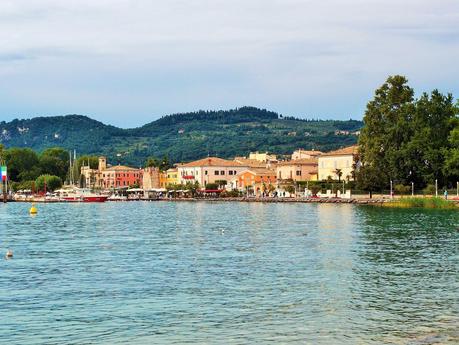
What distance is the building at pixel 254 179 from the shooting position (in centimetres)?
15600

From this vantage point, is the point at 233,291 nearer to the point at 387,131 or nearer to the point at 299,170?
the point at 387,131

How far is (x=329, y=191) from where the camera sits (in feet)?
410

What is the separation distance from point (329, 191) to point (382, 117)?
1182 inches

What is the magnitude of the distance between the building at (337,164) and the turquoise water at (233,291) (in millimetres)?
86425

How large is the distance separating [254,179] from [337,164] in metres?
25.7

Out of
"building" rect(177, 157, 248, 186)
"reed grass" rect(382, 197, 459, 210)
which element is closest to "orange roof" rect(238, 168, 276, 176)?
"building" rect(177, 157, 248, 186)

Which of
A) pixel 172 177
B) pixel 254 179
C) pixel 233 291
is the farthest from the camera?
pixel 172 177

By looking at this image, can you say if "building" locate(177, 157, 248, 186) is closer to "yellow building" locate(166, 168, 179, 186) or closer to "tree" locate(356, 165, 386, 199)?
"yellow building" locate(166, 168, 179, 186)

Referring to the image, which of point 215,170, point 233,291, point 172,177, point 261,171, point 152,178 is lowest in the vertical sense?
point 233,291

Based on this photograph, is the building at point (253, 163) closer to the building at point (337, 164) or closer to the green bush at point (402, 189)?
the building at point (337, 164)

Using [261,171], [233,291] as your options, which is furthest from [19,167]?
[233,291]

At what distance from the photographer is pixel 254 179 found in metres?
159

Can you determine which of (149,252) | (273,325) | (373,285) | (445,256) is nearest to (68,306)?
(273,325)

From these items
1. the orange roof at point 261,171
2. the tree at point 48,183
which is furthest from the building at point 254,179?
the tree at point 48,183
